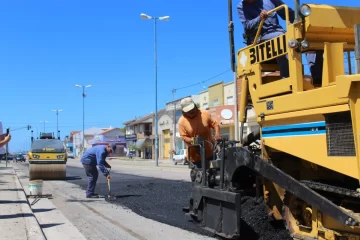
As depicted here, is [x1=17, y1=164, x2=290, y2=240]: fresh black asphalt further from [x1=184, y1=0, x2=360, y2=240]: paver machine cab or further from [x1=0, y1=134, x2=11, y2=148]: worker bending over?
[x1=0, y1=134, x2=11, y2=148]: worker bending over

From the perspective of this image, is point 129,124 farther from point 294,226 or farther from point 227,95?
point 294,226

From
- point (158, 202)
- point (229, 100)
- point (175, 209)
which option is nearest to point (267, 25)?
point (175, 209)

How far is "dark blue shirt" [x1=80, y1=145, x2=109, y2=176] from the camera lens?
13.1m

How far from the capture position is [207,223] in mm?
6789

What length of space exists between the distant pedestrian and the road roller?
7.78 metres

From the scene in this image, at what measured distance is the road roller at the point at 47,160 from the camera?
20500 mm

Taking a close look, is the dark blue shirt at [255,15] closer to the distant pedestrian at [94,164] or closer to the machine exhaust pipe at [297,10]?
the machine exhaust pipe at [297,10]

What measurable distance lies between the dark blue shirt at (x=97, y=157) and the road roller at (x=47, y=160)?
306 inches

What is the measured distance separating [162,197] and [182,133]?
4847mm

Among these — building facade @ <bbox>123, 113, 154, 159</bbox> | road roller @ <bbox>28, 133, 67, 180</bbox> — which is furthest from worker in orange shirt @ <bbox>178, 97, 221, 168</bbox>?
building facade @ <bbox>123, 113, 154, 159</bbox>

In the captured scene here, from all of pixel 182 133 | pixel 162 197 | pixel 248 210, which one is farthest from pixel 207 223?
pixel 162 197

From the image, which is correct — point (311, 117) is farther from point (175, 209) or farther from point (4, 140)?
point (4, 140)

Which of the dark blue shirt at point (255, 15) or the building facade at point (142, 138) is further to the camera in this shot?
the building facade at point (142, 138)

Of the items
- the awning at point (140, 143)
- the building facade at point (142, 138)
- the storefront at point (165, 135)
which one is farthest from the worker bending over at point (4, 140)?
the awning at point (140, 143)
